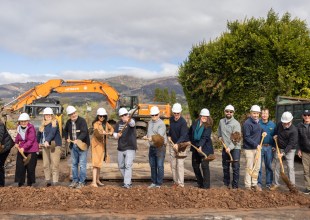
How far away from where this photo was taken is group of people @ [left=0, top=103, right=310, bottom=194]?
26.1ft

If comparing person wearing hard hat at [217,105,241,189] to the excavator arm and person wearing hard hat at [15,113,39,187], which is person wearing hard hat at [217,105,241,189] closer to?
person wearing hard hat at [15,113,39,187]

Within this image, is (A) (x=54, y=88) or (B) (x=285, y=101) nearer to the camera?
(B) (x=285, y=101)

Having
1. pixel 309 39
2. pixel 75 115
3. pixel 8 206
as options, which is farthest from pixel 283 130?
pixel 309 39

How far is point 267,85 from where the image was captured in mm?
17766

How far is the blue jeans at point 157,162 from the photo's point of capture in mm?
8117

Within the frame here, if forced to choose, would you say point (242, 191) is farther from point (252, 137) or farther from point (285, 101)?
point (285, 101)

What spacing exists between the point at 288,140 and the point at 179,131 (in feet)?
7.78

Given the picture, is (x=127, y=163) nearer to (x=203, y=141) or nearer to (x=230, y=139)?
(x=203, y=141)

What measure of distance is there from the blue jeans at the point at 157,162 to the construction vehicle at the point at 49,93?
651 centimetres

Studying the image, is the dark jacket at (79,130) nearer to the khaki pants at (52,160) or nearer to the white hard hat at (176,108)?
the khaki pants at (52,160)

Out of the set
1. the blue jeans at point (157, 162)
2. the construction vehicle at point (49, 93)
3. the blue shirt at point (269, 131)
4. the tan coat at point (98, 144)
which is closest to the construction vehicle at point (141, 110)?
the construction vehicle at point (49, 93)

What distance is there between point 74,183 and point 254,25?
44.5 ft

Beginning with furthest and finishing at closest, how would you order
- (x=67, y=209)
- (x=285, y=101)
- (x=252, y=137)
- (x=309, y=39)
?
(x=309, y=39) → (x=285, y=101) → (x=252, y=137) → (x=67, y=209)

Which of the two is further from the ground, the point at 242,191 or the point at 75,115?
the point at 75,115
